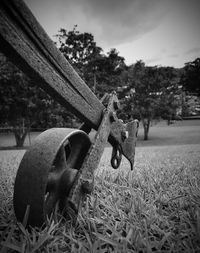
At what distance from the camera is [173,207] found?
5.76 feet

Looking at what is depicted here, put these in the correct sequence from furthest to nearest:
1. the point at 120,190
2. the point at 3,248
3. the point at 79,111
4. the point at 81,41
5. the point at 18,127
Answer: the point at 81,41, the point at 18,127, the point at 120,190, the point at 79,111, the point at 3,248

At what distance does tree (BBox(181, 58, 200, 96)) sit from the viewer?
28.1 meters

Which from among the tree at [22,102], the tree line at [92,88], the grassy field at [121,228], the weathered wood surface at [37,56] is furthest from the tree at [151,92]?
the weathered wood surface at [37,56]

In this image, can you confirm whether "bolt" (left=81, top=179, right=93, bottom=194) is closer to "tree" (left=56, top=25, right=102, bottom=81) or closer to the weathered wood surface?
the weathered wood surface

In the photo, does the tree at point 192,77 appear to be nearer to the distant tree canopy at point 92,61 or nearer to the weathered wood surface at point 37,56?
the distant tree canopy at point 92,61

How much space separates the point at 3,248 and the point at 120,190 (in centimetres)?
137

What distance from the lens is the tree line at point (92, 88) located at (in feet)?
44.9

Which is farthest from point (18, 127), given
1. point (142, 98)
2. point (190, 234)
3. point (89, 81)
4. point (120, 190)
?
point (190, 234)

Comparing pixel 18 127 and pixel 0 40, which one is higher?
pixel 0 40

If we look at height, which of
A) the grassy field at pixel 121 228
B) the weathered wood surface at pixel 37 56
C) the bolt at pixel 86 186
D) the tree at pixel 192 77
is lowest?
the grassy field at pixel 121 228

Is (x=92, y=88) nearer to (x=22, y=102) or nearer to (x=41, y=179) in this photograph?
(x=22, y=102)

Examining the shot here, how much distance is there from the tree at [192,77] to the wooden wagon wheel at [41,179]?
3029 cm

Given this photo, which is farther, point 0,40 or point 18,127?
point 18,127

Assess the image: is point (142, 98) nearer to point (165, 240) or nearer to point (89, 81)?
point (89, 81)
